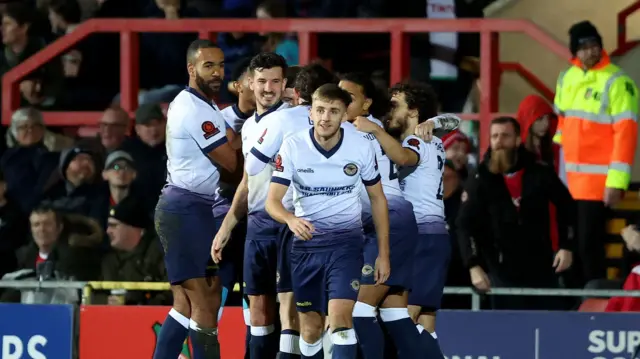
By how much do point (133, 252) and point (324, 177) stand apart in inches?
146

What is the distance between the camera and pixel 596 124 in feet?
46.0

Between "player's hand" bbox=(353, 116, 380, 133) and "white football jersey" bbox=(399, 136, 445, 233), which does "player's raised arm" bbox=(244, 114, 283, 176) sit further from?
"white football jersey" bbox=(399, 136, 445, 233)

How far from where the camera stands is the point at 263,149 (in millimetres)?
11180

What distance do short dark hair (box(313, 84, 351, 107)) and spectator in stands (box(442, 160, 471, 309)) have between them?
128 inches

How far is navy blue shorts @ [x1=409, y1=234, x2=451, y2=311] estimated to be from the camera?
11.8m

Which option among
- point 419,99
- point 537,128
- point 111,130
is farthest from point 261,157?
point 111,130

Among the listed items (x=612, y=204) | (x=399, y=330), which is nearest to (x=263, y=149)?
(x=399, y=330)

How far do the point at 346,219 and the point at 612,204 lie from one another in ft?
11.8

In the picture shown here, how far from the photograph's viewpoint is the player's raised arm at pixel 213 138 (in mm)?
11352

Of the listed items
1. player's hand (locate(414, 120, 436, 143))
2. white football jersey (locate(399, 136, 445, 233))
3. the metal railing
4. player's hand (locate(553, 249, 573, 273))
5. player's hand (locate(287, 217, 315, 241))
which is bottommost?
the metal railing

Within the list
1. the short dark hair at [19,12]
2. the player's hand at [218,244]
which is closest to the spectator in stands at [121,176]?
the short dark hair at [19,12]

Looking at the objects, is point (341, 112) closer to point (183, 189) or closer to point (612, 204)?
point (183, 189)

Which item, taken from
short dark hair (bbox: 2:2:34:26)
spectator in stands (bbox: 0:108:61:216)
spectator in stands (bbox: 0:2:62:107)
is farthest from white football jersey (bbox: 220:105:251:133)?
short dark hair (bbox: 2:2:34:26)

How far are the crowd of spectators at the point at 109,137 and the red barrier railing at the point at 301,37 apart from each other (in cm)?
22
